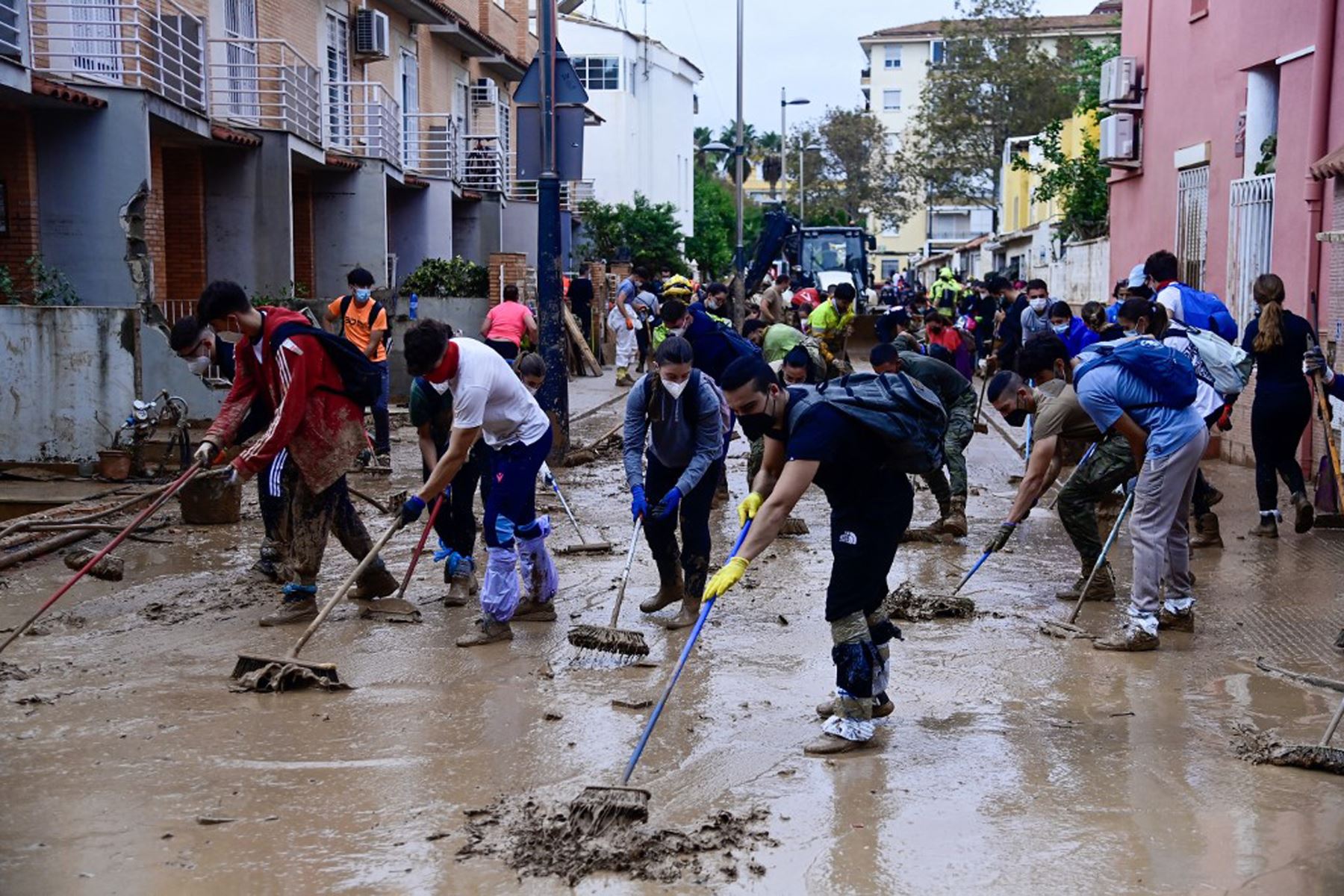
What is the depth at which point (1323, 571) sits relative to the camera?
9.06m

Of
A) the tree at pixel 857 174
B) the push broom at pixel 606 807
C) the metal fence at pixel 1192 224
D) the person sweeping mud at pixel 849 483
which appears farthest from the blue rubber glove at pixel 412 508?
the tree at pixel 857 174

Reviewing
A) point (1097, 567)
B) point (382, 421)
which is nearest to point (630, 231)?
point (382, 421)

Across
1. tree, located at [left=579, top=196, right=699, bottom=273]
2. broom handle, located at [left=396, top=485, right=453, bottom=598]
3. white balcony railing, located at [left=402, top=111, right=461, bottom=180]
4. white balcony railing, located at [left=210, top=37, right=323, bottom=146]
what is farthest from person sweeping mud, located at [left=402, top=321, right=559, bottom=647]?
tree, located at [left=579, top=196, right=699, bottom=273]

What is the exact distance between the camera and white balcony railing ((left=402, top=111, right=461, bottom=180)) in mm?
29234

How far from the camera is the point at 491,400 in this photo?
7199 millimetres

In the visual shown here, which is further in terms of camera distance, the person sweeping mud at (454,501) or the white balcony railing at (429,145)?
the white balcony railing at (429,145)

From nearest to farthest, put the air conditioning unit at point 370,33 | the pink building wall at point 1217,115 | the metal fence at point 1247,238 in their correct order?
the pink building wall at point 1217,115 → the metal fence at point 1247,238 → the air conditioning unit at point 370,33

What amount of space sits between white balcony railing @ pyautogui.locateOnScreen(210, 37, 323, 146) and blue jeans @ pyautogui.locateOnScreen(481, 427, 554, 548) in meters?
13.6

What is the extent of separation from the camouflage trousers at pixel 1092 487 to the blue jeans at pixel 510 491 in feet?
10.3

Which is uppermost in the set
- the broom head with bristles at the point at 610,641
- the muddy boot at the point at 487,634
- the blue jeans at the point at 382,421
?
the blue jeans at the point at 382,421

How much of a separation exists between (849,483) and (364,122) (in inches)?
867

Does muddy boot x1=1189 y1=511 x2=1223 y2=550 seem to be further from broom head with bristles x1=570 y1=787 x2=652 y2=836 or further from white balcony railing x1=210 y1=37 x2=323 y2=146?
white balcony railing x1=210 y1=37 x2=323 y2=146

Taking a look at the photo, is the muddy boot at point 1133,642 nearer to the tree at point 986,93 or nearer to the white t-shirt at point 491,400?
the white t-shirt at point 491,400

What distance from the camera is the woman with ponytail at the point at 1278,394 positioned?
9969 millimetres
